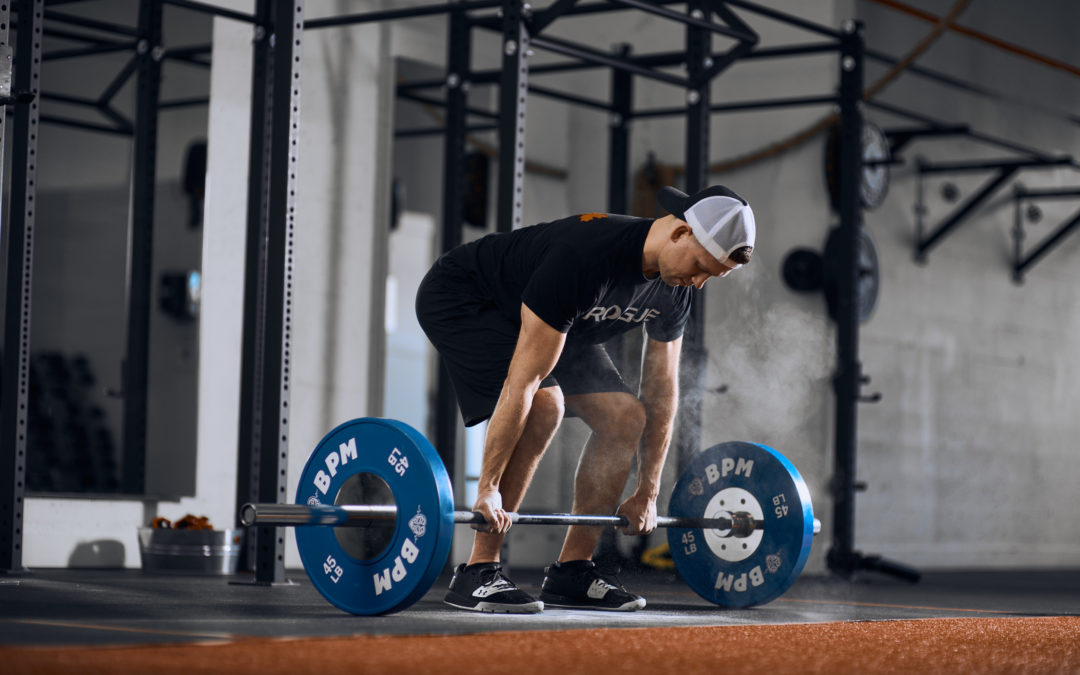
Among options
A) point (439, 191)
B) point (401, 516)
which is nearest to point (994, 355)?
point (439, 191)

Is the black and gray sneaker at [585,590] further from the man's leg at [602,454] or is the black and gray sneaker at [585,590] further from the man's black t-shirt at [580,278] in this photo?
the man's black t-shirt at [580,278]

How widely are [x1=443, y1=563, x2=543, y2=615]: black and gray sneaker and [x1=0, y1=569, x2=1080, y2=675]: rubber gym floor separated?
0.23 ft

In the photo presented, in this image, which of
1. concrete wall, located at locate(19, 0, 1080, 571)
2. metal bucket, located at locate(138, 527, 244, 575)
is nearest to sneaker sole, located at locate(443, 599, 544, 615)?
metal bucket, located at locate(138, 527, 244, 575)

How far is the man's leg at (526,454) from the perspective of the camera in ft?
10.8

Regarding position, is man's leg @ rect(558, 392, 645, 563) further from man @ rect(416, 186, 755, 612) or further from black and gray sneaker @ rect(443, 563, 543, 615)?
black and gray sneaker @ rect(443, 563, 543, 615)

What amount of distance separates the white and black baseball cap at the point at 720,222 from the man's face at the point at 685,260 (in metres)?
0.02

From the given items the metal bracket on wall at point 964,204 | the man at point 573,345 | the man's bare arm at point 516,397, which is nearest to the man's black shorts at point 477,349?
the man at point 573,345

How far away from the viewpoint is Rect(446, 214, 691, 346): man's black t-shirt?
121 inches

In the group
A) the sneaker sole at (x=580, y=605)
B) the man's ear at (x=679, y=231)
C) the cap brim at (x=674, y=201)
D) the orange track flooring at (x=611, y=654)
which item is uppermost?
the cap brim at (x=674, y=201)

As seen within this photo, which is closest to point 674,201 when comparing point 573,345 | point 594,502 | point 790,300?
point 573,345

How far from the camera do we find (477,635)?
2605 millimetres

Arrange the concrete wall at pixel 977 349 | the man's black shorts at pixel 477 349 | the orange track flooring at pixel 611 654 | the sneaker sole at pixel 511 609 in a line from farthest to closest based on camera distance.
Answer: the concrete wall at pixel 977 349, the man's black shorts at pixel 477 349, the sneaker sole at pixel 511 609, the orange track flooring at pixel 611 654

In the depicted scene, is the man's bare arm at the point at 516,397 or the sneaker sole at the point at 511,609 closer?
the man's bare arm at the point at 516,397

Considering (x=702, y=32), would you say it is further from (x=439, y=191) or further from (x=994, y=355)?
(x=994, y=355)
